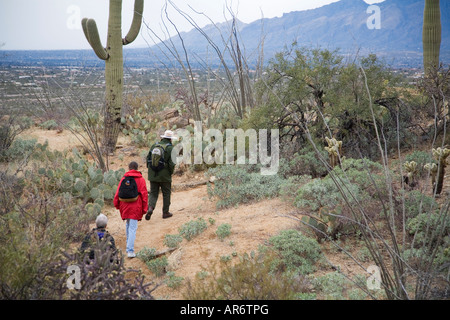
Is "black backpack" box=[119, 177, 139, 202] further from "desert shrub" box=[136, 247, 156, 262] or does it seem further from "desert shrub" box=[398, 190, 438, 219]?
"desert shrub" box=[398, 190, 438, 219]

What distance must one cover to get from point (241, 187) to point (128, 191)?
227 centimetres

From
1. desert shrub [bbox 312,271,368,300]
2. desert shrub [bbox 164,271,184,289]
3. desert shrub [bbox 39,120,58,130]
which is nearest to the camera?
desert shrub [bbox 312,271,368,300]

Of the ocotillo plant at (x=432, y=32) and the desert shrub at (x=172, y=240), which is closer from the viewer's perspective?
the desert shrub at (x=172, y=240)

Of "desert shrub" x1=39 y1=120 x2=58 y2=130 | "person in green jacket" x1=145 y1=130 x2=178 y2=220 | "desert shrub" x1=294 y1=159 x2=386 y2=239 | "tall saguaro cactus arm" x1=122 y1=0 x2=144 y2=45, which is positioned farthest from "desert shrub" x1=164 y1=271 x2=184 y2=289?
"desert shrub" x1=39 y1=120 x2=58 y2=130

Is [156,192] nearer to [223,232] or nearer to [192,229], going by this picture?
[192,229]

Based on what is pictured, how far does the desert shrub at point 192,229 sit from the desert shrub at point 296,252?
1.30 m

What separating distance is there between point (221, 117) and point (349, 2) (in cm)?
7496

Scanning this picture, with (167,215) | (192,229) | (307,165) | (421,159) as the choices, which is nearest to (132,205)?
(192,229)

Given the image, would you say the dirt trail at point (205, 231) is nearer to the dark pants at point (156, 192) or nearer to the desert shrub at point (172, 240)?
the desert shrub at point (172, 240)

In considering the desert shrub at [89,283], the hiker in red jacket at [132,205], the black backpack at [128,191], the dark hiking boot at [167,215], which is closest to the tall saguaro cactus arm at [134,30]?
the dark hiking boot at [167,215]

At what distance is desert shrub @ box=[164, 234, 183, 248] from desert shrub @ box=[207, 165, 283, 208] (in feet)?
4.52

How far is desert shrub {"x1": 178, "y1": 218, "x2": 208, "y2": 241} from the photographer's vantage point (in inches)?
215

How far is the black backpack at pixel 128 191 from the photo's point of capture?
521cm

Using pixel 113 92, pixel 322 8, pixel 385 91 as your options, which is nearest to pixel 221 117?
pixel 113 92
